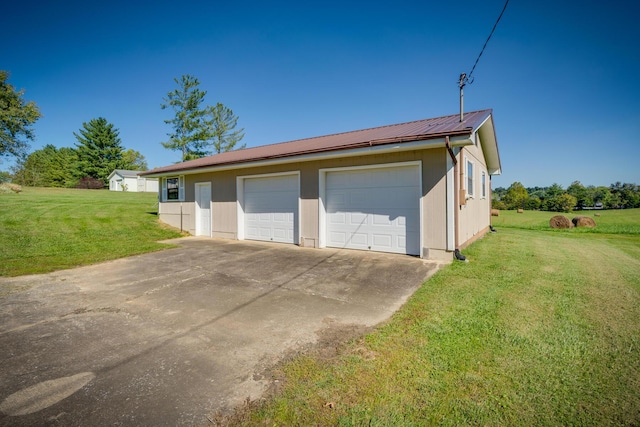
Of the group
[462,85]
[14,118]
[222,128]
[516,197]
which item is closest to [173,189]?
[462,85]

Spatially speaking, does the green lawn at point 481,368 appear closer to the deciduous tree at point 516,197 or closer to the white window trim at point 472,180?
the white window trim at point 472,180

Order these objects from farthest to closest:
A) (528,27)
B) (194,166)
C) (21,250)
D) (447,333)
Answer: (194,166)
(21,250)
(528,27)
(447,333)

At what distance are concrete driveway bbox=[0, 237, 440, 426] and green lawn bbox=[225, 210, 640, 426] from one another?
42cm

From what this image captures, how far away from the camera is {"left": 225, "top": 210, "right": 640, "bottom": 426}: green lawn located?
6.53 feet

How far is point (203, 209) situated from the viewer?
500 inches

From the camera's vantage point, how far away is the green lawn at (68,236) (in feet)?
23.7

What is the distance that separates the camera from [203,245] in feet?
32.7

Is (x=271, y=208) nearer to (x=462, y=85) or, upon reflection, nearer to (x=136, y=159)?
(x=462, y=85)

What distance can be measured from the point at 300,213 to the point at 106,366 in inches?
268

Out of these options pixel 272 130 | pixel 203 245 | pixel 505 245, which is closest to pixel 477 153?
pixel 505 245

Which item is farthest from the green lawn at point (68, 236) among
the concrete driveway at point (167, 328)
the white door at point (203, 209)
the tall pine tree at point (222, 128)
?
the tall pine tree at point (222, 128)

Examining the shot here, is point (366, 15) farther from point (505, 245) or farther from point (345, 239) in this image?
point (505, 245)

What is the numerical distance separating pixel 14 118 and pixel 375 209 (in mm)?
43161

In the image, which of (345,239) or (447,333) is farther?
(345,239)
